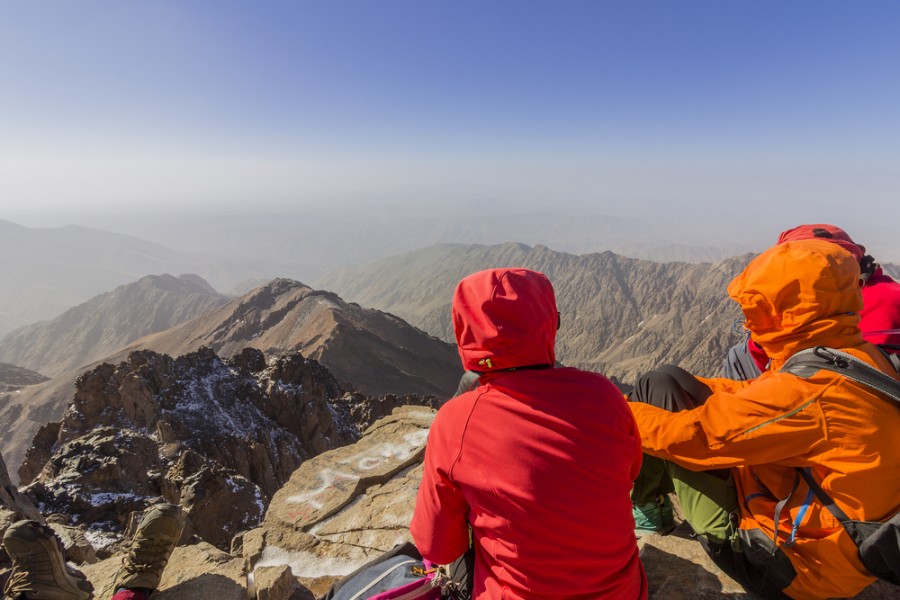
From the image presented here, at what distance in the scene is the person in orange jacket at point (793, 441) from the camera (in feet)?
8.24

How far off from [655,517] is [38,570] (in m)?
6.42

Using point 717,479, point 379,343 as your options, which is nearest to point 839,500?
point 717,479

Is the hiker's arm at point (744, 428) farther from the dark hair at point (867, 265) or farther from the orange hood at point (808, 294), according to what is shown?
the dark hair at point (867, 265)

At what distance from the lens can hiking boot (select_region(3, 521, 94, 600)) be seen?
14.4ft

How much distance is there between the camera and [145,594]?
4.50 m

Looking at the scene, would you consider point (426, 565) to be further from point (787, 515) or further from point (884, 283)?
point (884, 283)

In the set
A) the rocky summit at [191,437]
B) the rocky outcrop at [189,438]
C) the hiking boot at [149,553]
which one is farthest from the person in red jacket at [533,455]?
the rocky outcrop at [189,438]

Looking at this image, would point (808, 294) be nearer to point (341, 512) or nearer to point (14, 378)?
point (341, 512)

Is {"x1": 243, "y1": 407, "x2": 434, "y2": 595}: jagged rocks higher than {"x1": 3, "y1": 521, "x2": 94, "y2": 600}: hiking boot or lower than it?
lower

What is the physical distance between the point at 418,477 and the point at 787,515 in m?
Answer: 5.26

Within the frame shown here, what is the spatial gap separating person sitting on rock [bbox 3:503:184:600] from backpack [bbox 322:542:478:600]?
269cm

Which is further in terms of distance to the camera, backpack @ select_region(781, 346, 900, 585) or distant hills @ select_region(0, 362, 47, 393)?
distant hills @ select_region(0, 362, 47, 393)

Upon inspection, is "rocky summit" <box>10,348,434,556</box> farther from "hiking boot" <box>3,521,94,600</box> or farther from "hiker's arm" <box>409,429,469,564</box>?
"hiker's arm" <box>409,429,469,564</box>

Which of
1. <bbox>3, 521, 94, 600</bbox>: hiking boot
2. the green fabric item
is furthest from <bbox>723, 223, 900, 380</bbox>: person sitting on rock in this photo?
<bbox>3, 521, 94, 600</bbox>: hiking boot
